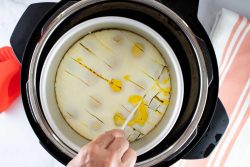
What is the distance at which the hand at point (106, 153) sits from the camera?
414 millimetres

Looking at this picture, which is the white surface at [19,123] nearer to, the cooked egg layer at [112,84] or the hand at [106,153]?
the cooked egg layer at [112,84]

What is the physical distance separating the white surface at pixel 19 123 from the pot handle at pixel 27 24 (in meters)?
0.16

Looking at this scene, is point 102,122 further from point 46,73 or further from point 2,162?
point 2,162

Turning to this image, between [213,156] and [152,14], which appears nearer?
[152,14]

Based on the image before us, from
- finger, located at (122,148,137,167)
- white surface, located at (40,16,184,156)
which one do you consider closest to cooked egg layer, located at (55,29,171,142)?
A: white surface, located at (40,16,184,156)

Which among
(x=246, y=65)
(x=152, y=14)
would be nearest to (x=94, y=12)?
(x=152, y=14)

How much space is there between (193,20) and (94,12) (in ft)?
0.51

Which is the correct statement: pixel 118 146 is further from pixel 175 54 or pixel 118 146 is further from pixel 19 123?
pixel 19 123

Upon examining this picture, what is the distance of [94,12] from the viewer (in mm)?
582

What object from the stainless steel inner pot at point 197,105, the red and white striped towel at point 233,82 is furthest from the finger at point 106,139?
the red and white striped towel at point 233,82

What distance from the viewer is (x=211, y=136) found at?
1.93ft

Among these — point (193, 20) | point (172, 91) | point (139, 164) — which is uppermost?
point (193, 20)

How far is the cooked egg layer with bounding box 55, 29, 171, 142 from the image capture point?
61cm

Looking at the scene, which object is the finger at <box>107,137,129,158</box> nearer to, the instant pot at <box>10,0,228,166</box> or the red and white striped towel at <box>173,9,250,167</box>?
the instant pot at <box>10,0,228,166</box>
